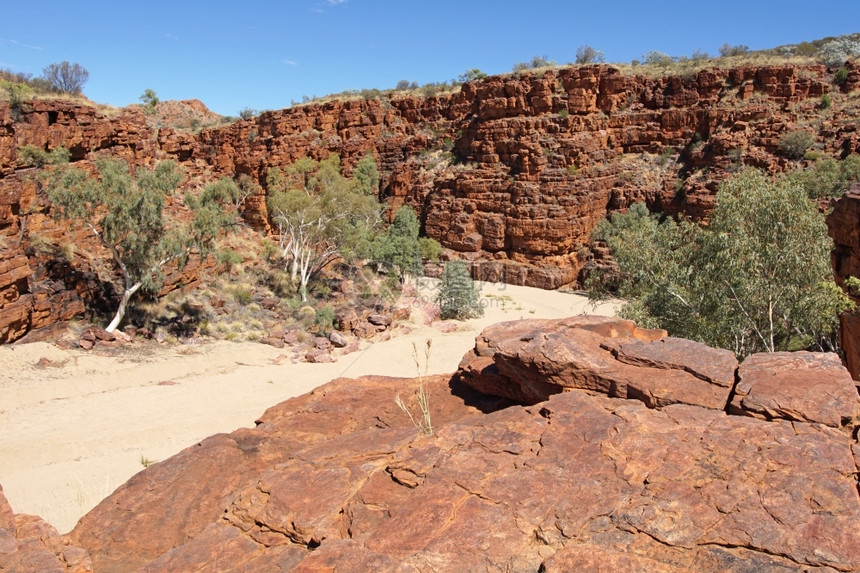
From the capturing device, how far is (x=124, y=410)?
37.9ft

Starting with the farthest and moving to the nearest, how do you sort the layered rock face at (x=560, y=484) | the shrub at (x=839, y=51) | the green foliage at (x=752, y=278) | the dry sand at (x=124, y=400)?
the shrub at (x=839, y=51) < the green foliage at (x=752, y=278) < the dry sand at (x=124, y=400) < the layered rock face at (x=560, y=484)

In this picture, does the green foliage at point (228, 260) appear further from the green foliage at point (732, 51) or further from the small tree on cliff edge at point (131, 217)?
the green foliage at point (732, 51)

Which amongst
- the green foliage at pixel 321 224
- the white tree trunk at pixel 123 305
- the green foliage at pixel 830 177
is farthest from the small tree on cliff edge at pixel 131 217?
the green foliage at pixel 830 177

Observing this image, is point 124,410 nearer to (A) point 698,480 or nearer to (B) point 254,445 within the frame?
(B) point 254,445

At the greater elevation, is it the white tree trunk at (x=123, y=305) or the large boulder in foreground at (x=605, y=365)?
the large boulder in foreground at (x=605, y=365)

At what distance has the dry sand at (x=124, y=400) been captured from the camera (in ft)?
28.8

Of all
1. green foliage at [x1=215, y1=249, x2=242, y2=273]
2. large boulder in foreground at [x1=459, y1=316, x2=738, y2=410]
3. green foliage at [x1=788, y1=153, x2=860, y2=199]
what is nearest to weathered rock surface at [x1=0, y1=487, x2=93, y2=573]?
large boulder in foreground at [x1=459, y1=316, x2=738, y2=410]

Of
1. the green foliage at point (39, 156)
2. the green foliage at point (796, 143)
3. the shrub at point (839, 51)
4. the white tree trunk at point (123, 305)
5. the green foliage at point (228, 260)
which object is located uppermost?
the shrub at point (839, 51)

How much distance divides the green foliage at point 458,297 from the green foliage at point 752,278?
29.7ft

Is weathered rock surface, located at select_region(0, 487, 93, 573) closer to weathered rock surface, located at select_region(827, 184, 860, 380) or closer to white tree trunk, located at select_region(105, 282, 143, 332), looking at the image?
weathered rock surface, located at select_region(827, 184, 860, 380)

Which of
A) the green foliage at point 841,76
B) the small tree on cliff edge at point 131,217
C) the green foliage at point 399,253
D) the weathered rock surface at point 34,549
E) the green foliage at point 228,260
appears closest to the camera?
the weathered rock surface at point 34,549

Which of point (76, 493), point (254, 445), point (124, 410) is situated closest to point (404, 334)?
point (124, 410)

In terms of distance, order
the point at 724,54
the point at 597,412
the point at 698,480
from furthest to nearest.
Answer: the point at 724,54 < the point at 597,412 < the point at 698,480

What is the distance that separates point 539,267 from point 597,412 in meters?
21.6
